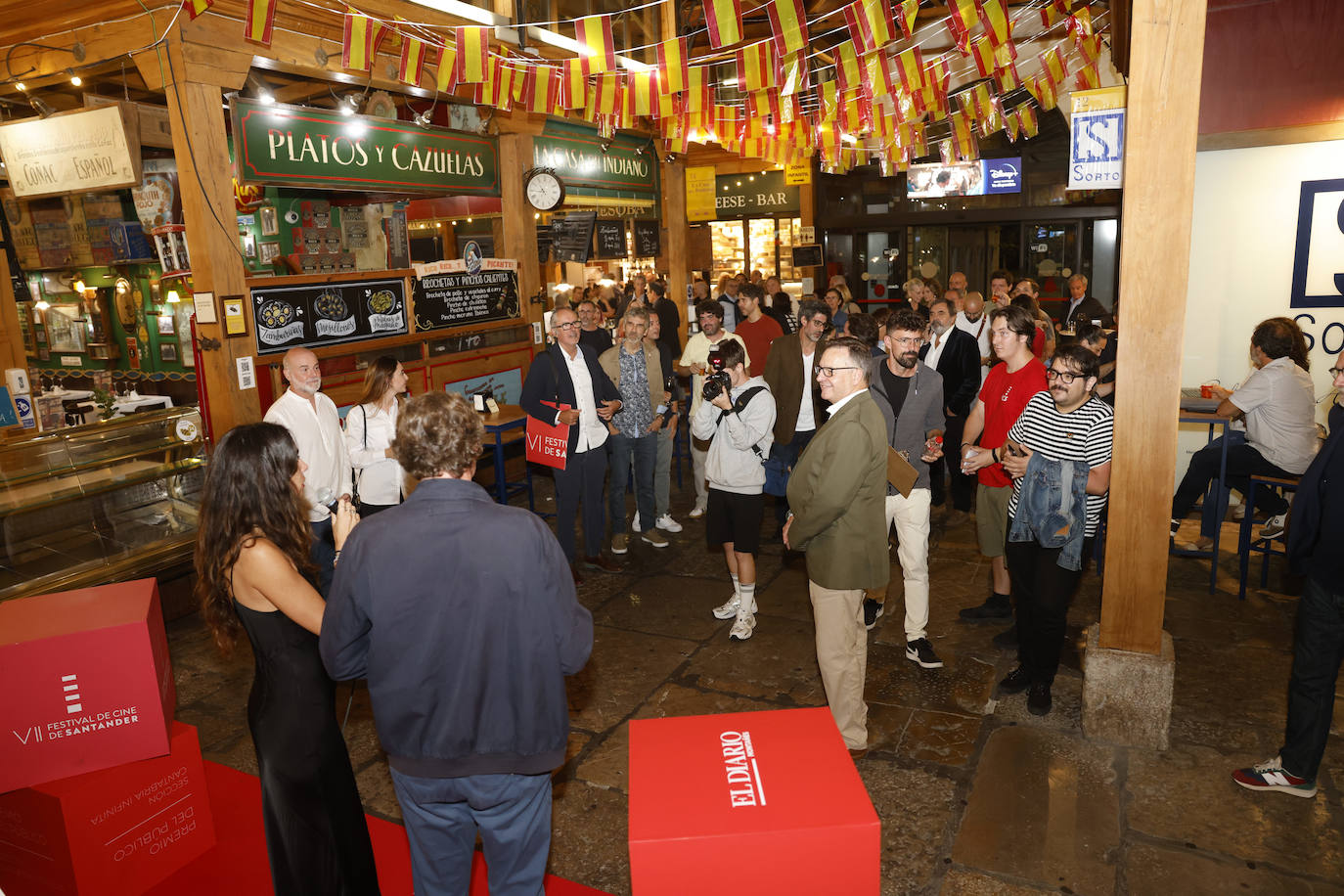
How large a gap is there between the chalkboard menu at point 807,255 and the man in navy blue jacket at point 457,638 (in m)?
14.4

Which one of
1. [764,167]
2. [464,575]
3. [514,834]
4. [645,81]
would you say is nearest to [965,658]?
[514,834]

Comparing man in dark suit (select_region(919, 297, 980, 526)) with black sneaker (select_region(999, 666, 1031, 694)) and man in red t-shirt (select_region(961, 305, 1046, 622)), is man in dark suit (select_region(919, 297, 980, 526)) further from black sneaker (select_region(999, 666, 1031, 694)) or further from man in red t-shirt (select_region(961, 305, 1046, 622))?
black sneaker (select_region(999, 666, 1031, 694))

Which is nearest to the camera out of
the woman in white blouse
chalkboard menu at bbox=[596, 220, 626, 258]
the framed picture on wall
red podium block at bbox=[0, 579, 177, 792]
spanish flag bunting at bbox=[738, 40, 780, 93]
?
red podium block at bbox=[0, 579, 177, 792]

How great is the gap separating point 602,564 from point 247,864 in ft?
12.1

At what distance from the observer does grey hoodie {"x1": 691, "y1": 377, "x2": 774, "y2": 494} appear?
16.9 ft

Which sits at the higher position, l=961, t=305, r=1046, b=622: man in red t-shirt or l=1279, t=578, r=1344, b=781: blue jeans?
l=961, t=305, r=1046, b=622: man in red t-shirt

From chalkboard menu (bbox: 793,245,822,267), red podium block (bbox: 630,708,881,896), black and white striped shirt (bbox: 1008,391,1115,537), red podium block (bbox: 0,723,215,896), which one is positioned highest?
chalkboard menu (bbox: 793,245,822,267)

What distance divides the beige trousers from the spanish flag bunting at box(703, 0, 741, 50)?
3.30m

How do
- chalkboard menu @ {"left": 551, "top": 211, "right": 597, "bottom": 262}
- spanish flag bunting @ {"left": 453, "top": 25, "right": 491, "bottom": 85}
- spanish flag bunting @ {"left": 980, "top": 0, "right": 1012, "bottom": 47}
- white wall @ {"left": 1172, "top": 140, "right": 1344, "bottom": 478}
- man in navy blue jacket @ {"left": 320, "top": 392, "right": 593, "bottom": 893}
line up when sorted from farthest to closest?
chalkboard menu @ {"left": 551, "top": 211, "right": 597, "bottom": 262} < white wall @ {"left": 1172, "top": 140, "right": 1344, "bottom": 478} < spanish flag bunting @ {"left": 453, "top": 25, "right": 491, "bottom": 85} < spanish flag bunting @ {"left": 980, "top": 0, "right": 1012, "bottom": 47} < man in navy blue jacket @ {"left": 320, "top": 392, "right": 593, "bottom": 893}

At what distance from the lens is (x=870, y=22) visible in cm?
565

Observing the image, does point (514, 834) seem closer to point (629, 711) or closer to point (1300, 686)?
point (629, 711)

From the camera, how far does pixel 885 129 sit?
10.2m

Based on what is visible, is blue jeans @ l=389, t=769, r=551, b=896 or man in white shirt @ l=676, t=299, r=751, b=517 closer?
blue jeans @ l=389, t=769, r=551, b=896

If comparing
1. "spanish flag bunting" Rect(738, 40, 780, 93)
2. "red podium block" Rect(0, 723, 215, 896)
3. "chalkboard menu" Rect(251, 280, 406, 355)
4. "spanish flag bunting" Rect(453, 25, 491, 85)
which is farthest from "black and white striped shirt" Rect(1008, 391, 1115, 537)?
"chalkboard menu" Rect(251, 280, 406, 355)
